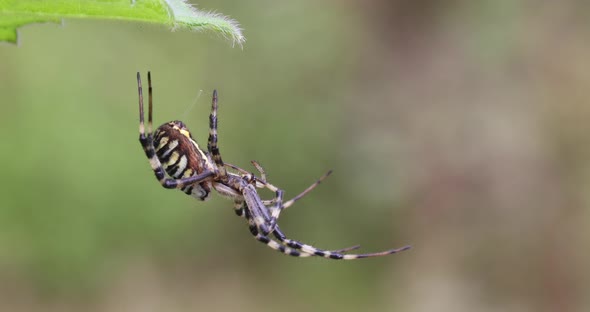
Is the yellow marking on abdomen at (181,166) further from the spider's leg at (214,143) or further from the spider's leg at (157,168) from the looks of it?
the spider's leg at (214,143)

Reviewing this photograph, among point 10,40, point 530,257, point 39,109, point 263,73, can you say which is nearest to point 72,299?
point 39,109

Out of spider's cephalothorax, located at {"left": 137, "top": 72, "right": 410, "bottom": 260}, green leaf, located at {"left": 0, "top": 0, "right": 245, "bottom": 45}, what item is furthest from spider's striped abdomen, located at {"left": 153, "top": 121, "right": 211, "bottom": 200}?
green leaf, located at {"left": 0, "top": 0, "right": 245, "bottom": 45}

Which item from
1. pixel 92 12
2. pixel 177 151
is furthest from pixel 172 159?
pixel 92 12

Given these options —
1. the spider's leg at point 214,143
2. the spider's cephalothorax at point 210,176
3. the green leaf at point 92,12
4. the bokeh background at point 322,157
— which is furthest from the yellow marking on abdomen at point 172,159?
the bokeh background at point 322,157

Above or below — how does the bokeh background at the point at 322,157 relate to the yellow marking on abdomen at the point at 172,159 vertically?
below

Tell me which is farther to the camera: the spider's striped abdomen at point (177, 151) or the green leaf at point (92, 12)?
the spider's striped abdomen at point (177, 151)

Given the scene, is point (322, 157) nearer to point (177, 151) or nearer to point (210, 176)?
point (210, 176)

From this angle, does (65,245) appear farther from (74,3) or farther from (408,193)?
(74,3)
